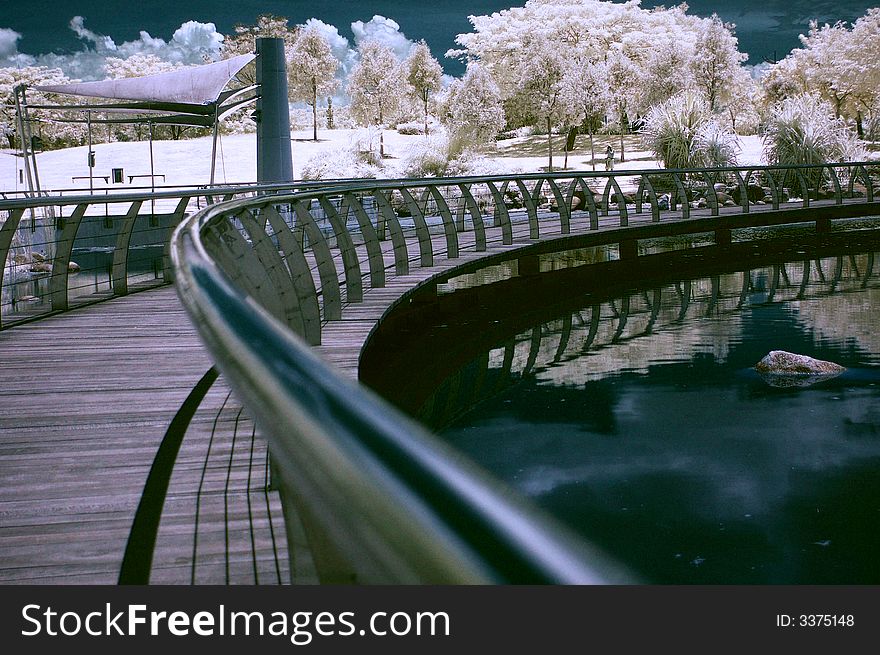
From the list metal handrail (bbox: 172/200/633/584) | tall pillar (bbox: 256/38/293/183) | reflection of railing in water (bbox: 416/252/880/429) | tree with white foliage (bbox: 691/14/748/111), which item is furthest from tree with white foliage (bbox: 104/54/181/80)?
metal handrail (bbox: 172/200/633/584)

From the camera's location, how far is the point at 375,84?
5288cm

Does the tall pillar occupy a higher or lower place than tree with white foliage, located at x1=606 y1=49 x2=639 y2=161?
lower

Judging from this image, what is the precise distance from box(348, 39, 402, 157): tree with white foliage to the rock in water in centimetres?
4624

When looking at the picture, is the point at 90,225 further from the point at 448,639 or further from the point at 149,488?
the point at 448,639

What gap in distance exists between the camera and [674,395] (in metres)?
7.21

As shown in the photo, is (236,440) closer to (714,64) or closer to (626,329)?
(626,329)

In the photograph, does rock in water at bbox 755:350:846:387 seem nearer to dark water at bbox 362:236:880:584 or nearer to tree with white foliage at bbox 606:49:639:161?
dark water at bbox 362:236:880:584

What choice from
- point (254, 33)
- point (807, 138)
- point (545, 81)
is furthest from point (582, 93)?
point (254, 33)

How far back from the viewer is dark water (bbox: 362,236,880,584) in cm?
457

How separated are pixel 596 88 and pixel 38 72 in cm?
3946

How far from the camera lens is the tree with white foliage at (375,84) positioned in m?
52.7

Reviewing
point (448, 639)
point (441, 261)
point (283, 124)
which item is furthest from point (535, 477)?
point (283, 124)

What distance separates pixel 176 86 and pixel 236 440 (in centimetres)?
1701

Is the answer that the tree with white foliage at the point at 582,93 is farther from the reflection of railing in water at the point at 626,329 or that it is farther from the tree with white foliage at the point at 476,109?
the reflection of railing in water at the point at 626,329
